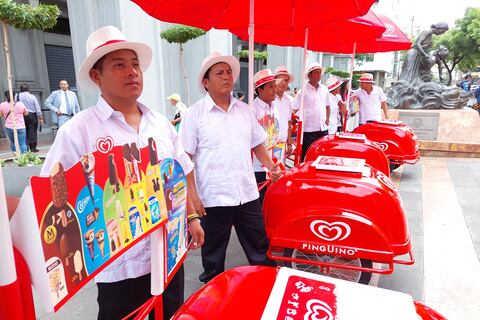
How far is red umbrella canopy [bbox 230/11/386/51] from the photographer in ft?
12.3

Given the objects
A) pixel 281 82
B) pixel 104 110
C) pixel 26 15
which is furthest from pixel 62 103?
pixel 104 110

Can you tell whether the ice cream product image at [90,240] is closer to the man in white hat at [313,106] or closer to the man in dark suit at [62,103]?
the man in white hat at [313,106]

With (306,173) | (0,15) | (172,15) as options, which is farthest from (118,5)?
(306,173)

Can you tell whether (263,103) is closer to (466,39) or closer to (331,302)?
(331,302)

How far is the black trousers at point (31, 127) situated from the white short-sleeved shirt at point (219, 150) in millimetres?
6961

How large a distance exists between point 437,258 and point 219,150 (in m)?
2.44

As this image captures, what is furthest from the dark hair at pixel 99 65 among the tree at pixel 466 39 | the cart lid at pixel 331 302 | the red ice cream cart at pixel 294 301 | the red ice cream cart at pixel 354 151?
the tree at pixel 466 39

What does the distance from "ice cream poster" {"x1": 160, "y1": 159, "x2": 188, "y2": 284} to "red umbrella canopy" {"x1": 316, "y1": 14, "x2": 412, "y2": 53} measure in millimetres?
3997

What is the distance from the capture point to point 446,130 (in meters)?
8.80

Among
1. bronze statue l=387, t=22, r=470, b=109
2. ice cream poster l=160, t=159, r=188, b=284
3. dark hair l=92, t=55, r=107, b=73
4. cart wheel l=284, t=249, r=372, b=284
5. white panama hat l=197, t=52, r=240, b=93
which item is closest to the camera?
ice cream poster l=160, t=159, r=188, b=284

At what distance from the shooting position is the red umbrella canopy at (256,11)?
2.63 metres

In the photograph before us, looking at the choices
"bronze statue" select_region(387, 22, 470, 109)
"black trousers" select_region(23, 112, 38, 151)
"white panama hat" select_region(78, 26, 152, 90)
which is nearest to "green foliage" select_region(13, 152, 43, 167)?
"black trousers" select_region(23, 112, 38, 151)

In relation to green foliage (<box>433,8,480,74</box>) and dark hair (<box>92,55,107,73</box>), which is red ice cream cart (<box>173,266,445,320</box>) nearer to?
dark hair (<box>92,55,107,73</box>)

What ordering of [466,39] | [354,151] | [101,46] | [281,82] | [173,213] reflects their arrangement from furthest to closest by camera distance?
[466,39]
[281,82]
[354,151]
[101,46]
[173,213]
